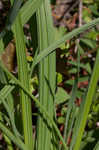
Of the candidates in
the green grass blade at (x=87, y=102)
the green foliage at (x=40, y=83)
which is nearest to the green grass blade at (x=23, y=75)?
the green foliage at (x=40, y=83)

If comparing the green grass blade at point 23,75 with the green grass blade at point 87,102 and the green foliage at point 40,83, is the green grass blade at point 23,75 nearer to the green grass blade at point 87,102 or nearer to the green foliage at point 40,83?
the green foliage at point 40,83

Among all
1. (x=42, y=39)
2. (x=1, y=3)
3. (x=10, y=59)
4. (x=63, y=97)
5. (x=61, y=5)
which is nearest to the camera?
(x=42, y=39)

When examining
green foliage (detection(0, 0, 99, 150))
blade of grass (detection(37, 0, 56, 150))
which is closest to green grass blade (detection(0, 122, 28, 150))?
green foliage (detection(0, 0, 99, 150))

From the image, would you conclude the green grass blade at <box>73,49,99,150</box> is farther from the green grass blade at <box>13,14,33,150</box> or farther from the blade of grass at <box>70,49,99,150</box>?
the green grass blade at <box>13,14,33,150</box>

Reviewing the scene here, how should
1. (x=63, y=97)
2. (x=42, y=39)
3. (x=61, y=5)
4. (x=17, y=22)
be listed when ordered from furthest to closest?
(x=61, y=5)
(x=63, y=97)
(x=42, y=39)
(x=17, y=22)

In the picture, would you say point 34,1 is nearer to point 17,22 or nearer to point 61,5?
point 17,22

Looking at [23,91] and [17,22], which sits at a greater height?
[17,22]

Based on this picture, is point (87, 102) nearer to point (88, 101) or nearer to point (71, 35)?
point (88, 101)

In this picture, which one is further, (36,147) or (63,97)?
(63,97)

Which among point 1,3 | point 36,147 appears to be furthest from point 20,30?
point 1,3
